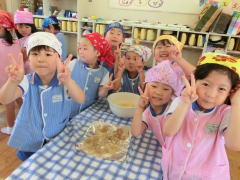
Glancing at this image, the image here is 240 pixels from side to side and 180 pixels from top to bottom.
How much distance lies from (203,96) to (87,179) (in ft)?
1.81

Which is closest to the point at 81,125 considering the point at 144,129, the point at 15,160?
the point at 144,129

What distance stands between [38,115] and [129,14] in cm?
288

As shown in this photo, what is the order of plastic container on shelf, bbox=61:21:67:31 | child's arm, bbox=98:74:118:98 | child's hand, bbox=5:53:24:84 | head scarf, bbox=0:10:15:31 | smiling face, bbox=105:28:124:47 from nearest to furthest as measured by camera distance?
child's hand, bbox=5:53:24:84 < child's arm, bbox=98:74:118:98 < smiling face, bbox=105:28:124:47 < head scarf, bbox=0:10:15:31 < plastic container on shelf, bbox=61:21:67:31

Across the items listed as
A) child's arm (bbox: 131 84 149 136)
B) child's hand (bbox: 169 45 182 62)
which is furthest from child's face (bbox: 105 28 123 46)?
child's arm (bbox: 131 84 149 136)

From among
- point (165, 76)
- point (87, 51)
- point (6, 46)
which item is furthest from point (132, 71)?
point (6, 46)

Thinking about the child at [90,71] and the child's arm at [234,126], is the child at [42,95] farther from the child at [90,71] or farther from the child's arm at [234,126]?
the child's arm at [234,126]

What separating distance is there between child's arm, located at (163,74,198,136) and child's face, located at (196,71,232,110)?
0.21 ft

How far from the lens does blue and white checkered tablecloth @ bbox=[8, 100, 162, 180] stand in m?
0.74

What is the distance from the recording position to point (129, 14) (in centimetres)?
342

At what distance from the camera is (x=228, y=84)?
0.73 m

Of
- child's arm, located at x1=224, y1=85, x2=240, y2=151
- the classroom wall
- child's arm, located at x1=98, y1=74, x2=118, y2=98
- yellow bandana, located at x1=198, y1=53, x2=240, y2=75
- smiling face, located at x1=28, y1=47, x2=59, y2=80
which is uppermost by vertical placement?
the classroom wall

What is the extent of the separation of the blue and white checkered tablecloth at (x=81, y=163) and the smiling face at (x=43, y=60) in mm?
326

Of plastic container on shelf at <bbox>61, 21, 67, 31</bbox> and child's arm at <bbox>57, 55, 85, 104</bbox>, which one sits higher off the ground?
plastic container on shelf at <bbox>61, 21, 67, 31</bbox>

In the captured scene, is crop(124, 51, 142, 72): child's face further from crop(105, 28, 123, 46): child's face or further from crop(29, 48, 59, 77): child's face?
crop(29, 48, 59, 77): child's face
